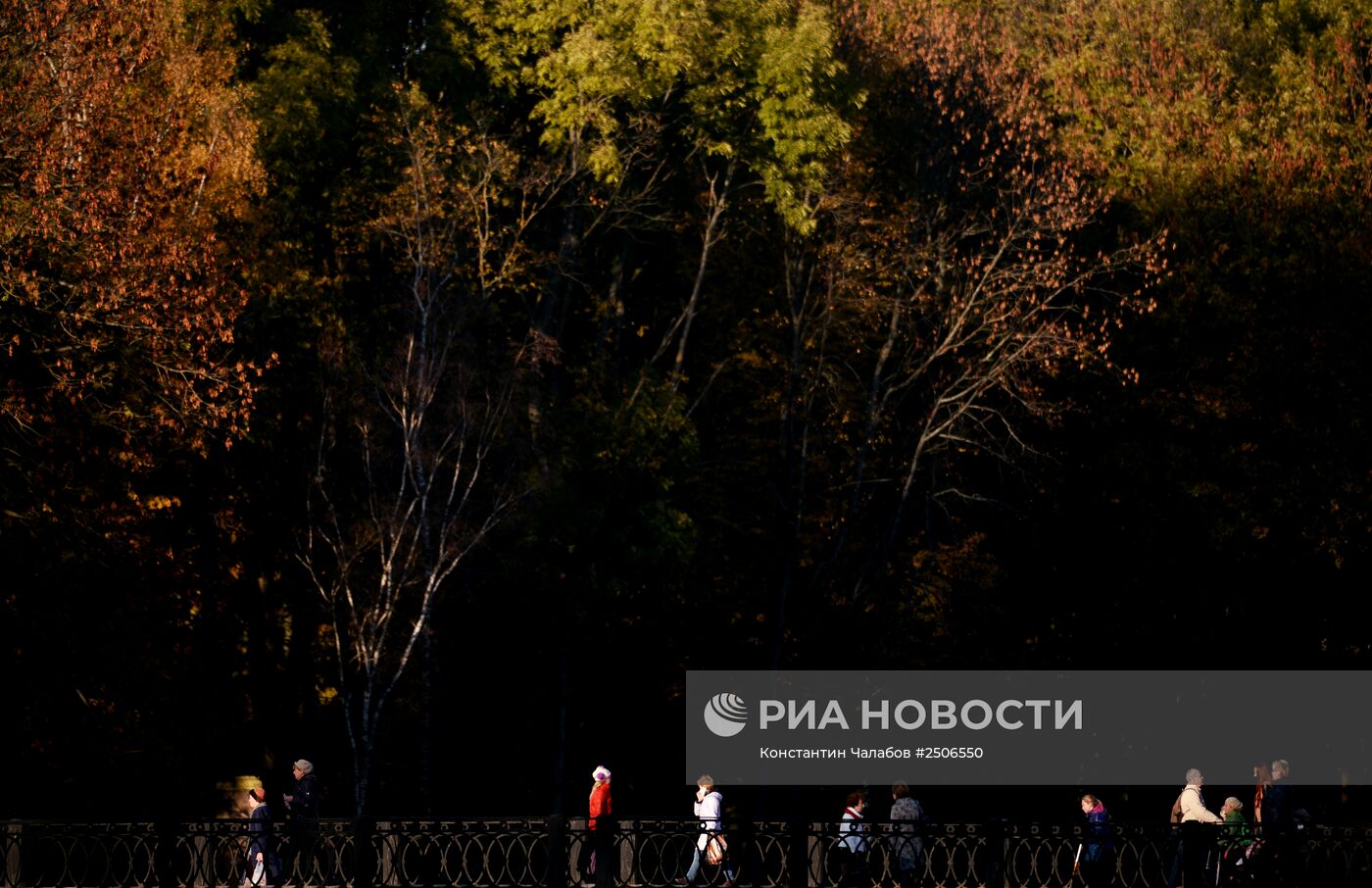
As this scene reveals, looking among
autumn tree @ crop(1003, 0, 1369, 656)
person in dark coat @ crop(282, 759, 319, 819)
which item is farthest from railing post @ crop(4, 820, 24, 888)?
autumn tree @ crop(1003, 0, 1369, 656)

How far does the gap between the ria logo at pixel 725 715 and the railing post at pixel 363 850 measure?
16.9m

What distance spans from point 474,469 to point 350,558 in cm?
254

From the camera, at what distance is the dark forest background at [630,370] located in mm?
27656

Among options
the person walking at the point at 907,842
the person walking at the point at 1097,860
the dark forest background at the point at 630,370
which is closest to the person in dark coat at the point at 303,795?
the dark forest background at the point at 630,370

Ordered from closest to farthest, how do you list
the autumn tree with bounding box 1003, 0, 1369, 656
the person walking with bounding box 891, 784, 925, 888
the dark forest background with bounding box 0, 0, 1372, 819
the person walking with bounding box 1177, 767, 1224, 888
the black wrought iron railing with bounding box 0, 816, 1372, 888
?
the person walking with bounding box 1177, 767, 1224, 888, the black wrought iron railing with bounding box 0, 816, 1372, 888, the person walking with bounding box 891, 784, 925, 888, the dark forest background with bounding box 0, 0, 1372, 819, the autumn tree with bounding box 1003, 0, 1369, 656

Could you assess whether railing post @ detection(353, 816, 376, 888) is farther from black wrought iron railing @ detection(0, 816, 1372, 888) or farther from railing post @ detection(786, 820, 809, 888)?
railing post @ detection(786, 820, 809, 888)

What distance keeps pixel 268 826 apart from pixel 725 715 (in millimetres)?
17635

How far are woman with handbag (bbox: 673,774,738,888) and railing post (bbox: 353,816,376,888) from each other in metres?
3.40

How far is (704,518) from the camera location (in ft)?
125

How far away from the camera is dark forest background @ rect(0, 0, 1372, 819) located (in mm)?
27656

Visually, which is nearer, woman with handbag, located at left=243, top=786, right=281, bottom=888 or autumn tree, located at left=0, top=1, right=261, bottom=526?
woman with handbag, located at left=243, top=786, right=281, bottom=888

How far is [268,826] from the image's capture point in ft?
69.6

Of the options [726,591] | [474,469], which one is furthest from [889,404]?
[474,469]

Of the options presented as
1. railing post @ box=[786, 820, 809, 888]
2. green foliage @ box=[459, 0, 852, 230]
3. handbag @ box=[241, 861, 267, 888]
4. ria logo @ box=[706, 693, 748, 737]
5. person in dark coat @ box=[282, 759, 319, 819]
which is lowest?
handbag @ box=[241, 861, 267, 888]
